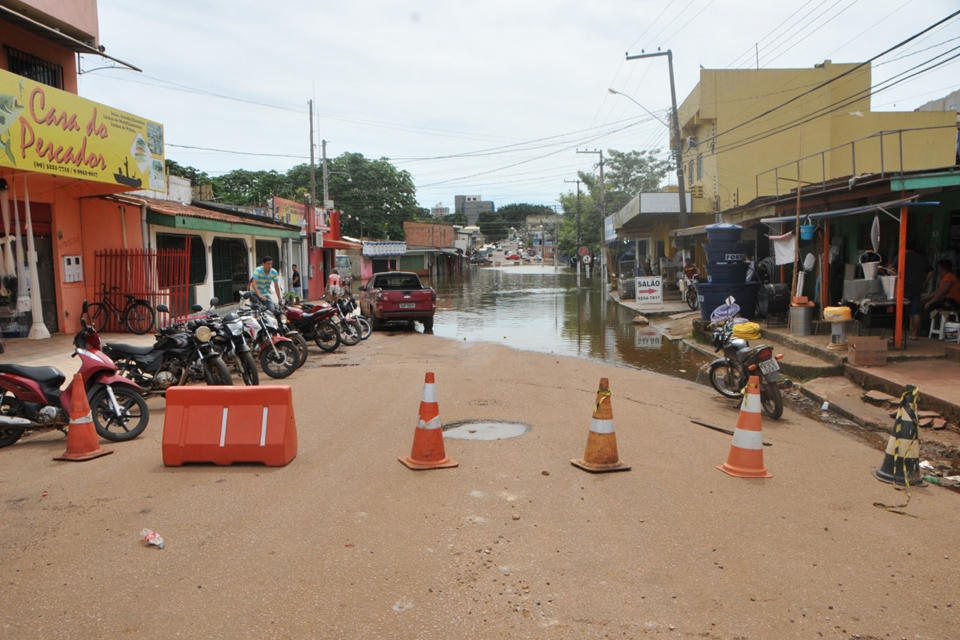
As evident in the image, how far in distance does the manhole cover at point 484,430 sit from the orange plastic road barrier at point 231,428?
1.78 m

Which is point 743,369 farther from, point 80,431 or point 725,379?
point 80,431

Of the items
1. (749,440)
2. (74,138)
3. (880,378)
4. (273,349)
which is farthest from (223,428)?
(74,138)

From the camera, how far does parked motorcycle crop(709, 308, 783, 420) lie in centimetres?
909

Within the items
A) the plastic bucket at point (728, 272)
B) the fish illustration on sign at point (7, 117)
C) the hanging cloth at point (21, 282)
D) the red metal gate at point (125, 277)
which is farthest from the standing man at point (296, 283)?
the fish illustration on sign at point (7, 117)

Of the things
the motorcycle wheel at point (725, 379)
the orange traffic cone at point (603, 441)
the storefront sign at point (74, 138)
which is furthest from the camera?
the storefront sign at point (74, 138)

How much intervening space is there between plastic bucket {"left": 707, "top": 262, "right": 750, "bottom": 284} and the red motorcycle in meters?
14.0

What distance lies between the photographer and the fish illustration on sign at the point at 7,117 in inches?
440

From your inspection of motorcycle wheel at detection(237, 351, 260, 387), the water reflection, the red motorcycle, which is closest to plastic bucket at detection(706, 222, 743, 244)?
the water reflection

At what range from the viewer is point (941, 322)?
1285 centimetres

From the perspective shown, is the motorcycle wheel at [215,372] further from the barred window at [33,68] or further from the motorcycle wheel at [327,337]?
the barred window at [33,68]

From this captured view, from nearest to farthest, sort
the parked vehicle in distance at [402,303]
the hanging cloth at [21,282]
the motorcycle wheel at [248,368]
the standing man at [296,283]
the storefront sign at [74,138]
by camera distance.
Answer: the motorcycle wheel at [248,368], the storefront sign at [74,138], the hanging cloth at [21,282], the parked vehicle in distance at [402,303], the standing man at [296,283]

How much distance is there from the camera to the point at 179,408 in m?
6.42

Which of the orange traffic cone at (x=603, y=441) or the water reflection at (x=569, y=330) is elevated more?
the orange traffic cone at (x=603, y=441)

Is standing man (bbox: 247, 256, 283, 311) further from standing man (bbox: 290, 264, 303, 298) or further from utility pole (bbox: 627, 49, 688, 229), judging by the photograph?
utility pole (bbox: 627, 49, 688, 229)
